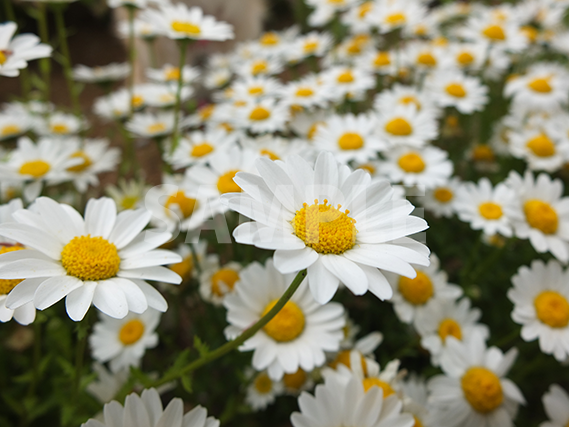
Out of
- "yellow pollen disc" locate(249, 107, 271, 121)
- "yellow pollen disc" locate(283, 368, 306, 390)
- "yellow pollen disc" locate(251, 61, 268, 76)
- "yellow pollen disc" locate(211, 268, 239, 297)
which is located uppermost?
"yellow pollen disc" locate(249, 107, 271, 121)

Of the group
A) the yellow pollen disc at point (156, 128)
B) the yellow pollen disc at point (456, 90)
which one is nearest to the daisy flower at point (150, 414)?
the yellow pollen disc at point (156, 128)

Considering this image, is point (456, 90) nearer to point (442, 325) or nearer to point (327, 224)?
point (442, 325)

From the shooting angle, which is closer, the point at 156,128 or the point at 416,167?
the point at 416,167

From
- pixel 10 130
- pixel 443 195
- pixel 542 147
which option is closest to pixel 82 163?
pixel 10 130

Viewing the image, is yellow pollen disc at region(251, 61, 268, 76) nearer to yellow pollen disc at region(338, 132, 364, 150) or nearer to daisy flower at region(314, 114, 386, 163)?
daisy flower at region(314, 114, 386, 163)

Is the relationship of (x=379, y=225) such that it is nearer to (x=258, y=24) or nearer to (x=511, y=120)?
(x=511, y=120)

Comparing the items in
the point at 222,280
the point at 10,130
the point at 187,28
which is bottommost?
the point at 10,130

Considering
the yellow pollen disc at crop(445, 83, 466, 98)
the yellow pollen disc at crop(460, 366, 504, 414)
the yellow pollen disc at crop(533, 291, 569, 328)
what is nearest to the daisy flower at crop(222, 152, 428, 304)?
the yellow pollen disc at crop(460, 366, 504, 414)
